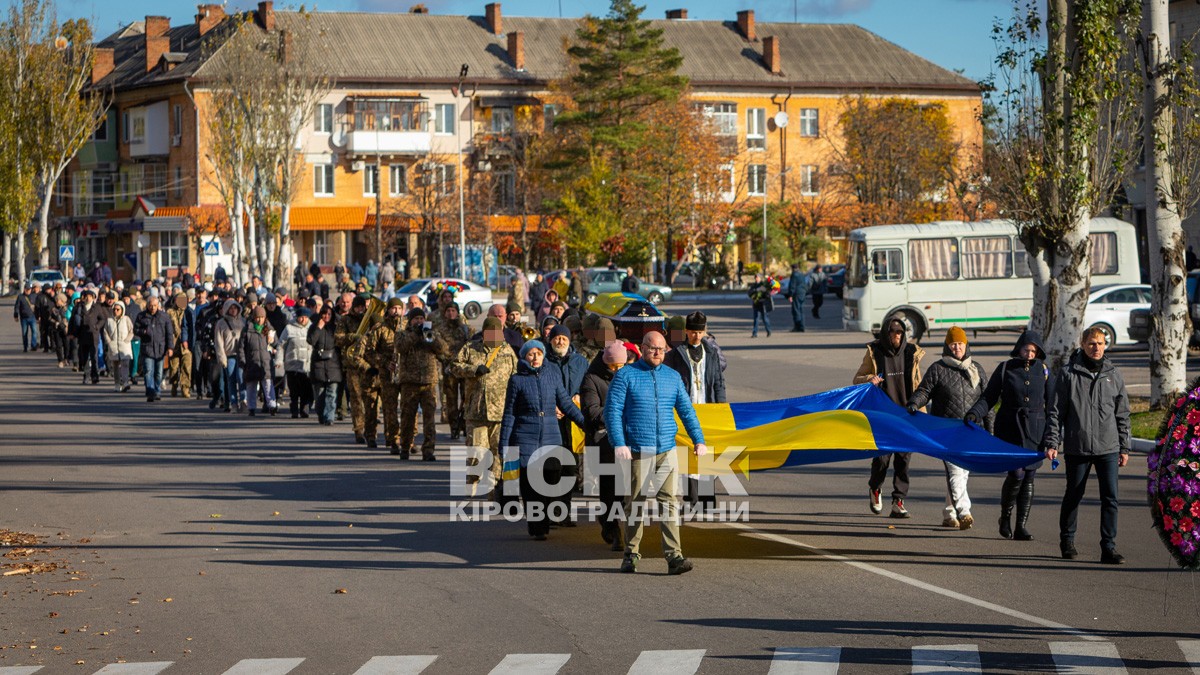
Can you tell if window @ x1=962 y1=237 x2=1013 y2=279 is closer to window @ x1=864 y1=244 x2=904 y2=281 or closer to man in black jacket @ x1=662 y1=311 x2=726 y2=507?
window @ x1=864 y1=244 x2=904 y2=281

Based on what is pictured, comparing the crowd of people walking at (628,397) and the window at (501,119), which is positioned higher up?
the window at (501,119)

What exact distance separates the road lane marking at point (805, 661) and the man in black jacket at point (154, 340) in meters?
21.5

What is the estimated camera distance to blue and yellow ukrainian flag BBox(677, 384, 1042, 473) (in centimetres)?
1275

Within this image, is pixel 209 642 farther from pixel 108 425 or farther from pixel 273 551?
pixel 108 425

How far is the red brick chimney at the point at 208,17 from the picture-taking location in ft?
296

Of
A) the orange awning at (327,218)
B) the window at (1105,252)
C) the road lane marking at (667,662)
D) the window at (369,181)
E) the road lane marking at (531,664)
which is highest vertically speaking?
the window at (369,181)

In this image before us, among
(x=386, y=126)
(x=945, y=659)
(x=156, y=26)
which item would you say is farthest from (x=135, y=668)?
(x=156, y=26)

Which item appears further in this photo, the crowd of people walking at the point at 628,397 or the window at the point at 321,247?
the window at the point at 321,247

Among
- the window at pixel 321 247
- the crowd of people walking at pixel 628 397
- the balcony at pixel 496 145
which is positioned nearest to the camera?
the crowd of people walking at pixel 628 397

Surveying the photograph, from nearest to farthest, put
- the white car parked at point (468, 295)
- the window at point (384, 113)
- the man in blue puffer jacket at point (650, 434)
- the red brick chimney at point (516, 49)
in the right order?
the man in blue puffer jacket at point (650, 434), the white car parked at point (468, 295), the window at point (384, 113), the red brick chimney at point (516, 49)

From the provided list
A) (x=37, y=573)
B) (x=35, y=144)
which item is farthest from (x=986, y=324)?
(x=35, y=144)

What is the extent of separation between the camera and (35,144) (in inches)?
2901

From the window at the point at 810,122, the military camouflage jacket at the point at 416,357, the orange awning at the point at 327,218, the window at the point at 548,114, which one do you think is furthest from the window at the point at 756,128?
the military camouflage jacket at the point at 416,357

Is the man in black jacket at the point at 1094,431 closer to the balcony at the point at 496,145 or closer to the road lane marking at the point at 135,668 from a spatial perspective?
the road lane marking at the point at 135,668
